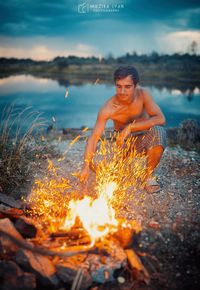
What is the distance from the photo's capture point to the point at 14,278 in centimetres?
301

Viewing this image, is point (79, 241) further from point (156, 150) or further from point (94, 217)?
point (156, 150)

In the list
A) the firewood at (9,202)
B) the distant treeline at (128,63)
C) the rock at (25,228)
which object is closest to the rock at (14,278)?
the rock at (25,228)

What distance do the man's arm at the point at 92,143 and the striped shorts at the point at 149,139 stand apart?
2.29 feet

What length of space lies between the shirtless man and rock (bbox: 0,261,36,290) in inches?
79.1

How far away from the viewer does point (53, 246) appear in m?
3.48

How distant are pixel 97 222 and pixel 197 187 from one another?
2528 millimetres

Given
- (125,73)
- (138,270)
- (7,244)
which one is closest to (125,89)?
(125,73)

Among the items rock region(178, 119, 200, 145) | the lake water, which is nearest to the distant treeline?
the lake water

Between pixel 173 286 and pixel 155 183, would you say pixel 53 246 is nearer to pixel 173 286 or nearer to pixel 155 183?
pixel 173 286

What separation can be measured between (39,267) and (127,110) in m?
3.01

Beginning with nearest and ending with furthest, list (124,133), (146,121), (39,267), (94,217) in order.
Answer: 1. (39,267)
2. (94,217)
3. (124,133)
4. (146,121)

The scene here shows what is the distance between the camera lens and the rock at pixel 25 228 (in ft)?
11.8

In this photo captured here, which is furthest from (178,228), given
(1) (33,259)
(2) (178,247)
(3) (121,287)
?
(1) (33,259)

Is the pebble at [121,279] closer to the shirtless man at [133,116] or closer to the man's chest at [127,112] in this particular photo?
the shirtless man at [133,116]
